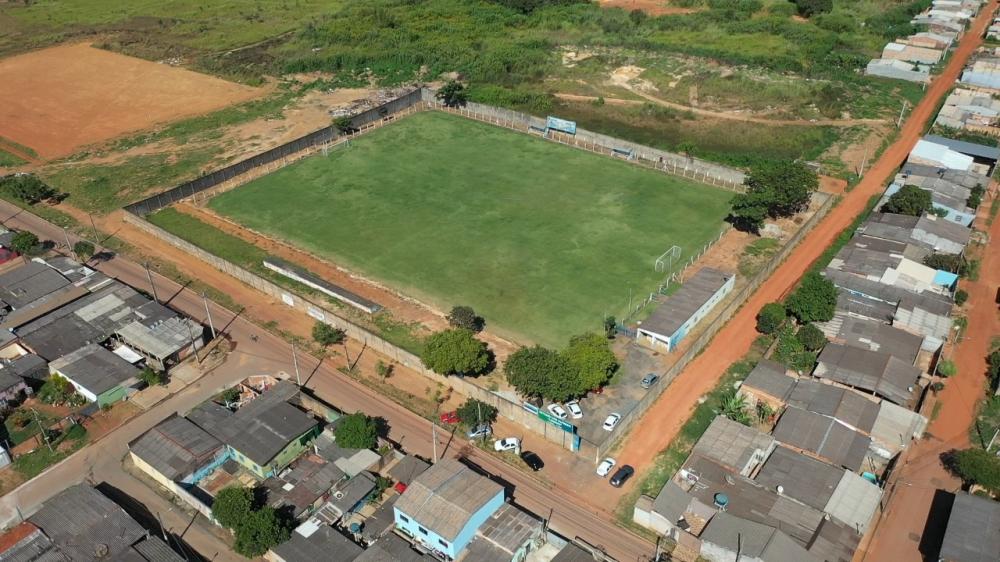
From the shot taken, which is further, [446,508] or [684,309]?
[684,309]

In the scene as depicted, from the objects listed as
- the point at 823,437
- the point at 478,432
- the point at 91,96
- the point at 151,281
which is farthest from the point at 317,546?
the point at 91,96

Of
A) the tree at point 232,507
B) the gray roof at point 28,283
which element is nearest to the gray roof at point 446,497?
the tree at point 232,507

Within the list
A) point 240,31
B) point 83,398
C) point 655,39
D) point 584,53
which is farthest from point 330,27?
point 83,398

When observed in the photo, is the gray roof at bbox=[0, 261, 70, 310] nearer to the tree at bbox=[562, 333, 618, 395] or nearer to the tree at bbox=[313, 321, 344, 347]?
the tree at bbox=[313, 321, 344, 347]

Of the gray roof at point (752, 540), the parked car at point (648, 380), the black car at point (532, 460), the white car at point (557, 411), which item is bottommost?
the black car at point (532, 460)

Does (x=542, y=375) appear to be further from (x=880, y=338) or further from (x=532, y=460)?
(x=880, y=338)

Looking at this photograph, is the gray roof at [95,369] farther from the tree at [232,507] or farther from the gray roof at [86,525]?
the tree at [232,507]
